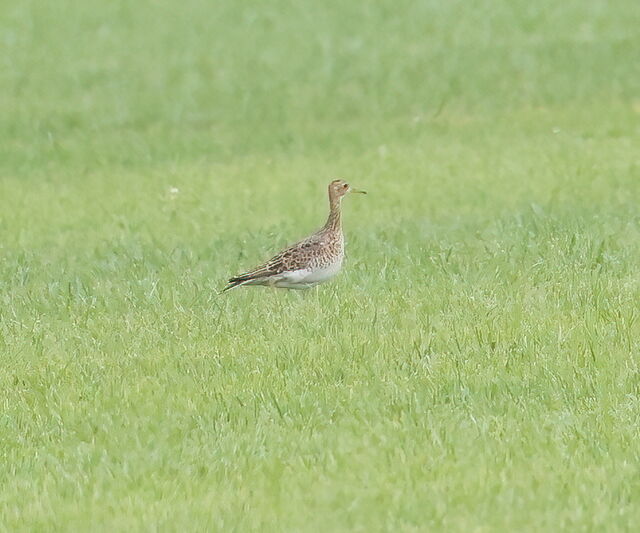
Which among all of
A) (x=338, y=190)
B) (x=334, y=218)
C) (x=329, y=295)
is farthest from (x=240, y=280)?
(x=338, y=190)

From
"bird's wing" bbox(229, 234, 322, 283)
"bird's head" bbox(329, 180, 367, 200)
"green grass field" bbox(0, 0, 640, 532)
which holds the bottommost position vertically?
"green grass field" bbox(0, 0, 640, 532)

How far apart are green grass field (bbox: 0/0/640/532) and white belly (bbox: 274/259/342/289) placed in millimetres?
121

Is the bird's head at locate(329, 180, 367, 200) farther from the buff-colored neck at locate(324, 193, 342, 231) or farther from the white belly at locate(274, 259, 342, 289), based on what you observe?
the white belly at locate(274, 259, 342, 289)

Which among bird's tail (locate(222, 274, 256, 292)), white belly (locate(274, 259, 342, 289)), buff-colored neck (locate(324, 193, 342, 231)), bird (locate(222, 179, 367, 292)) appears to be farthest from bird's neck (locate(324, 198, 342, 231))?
bird's tail (locate(222, 274, 256, 292))

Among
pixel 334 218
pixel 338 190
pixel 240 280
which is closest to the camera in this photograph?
pixel 240 280

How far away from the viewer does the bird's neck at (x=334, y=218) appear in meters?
13.0

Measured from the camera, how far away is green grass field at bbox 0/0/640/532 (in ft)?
26.6

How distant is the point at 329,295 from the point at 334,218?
1061 millimetres

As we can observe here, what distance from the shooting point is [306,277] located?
1223 cm

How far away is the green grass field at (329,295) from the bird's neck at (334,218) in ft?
1.34

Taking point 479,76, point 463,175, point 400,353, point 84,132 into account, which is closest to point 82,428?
point 400,353

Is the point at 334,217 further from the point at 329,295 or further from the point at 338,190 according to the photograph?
the point at 329,295

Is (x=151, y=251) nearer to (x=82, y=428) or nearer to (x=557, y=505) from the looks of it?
(x=82, y=428)

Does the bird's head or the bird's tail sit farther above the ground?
the bird's head
